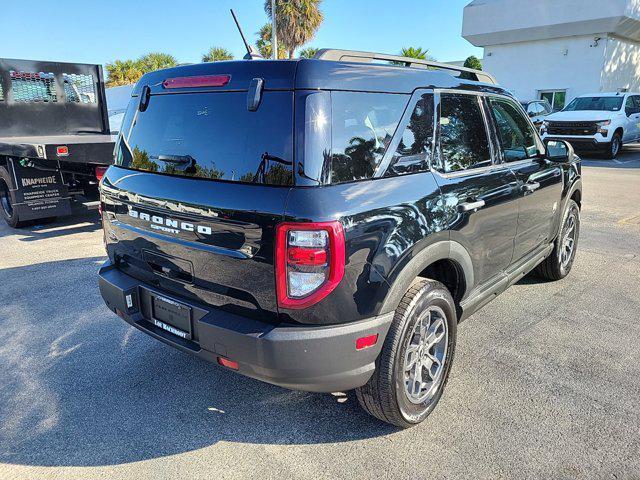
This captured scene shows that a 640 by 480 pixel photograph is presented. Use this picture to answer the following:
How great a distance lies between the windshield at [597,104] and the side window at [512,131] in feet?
47.6

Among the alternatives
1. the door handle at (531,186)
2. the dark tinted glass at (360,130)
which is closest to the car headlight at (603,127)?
the door handle at (531,186)

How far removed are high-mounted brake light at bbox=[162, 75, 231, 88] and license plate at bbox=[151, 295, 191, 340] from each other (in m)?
1.17

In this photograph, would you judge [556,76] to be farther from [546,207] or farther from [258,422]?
[258,422]

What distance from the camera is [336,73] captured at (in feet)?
7.69

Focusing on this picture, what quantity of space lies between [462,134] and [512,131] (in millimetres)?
885

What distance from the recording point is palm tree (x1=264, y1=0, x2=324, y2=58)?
31.2 m

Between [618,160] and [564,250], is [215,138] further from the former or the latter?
[618,160]

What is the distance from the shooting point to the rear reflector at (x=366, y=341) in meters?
2.33

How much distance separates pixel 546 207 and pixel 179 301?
10.4ft

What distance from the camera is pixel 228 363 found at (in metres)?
2.43

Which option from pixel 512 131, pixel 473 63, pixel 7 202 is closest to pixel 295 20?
pixel 473 63

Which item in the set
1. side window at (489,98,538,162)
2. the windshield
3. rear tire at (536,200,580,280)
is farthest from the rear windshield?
the windshield

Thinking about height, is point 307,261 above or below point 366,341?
above

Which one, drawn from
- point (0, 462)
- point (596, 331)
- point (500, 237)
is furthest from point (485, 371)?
point (0, 462)
